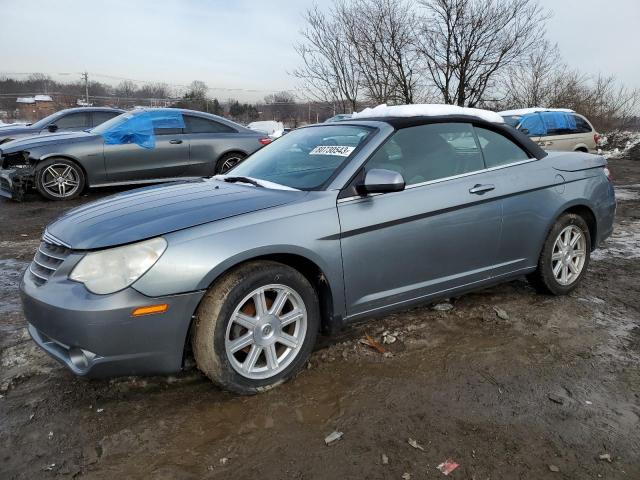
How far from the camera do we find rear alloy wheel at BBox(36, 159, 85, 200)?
27.0 ft

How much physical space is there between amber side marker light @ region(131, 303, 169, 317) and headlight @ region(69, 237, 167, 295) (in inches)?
5.1

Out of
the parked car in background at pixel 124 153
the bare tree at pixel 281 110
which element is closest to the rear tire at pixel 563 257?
the parked car in background at pixel 124 153

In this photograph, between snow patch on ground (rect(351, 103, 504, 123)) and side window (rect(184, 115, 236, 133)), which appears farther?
side window (rect(184, 115, 236, 133))

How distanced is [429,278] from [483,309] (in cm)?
87

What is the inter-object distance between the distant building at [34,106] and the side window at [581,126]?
2843cm

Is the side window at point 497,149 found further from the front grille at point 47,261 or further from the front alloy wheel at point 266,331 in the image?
the front grille at point 47,261

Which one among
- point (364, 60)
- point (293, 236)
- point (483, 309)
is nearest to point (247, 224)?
point (293, 236)

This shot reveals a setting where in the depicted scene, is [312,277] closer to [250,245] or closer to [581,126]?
[250,245]

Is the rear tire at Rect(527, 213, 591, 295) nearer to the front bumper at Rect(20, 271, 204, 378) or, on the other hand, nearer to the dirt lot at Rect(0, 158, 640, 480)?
the dirt lot at Rect(0, 158, 640, 480)

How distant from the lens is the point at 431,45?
18625 millimetres

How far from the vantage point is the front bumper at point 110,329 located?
7.63ft

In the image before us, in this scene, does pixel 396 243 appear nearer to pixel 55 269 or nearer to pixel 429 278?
pixel 429 278

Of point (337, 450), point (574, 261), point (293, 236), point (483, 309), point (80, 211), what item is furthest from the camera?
point (574, 261)

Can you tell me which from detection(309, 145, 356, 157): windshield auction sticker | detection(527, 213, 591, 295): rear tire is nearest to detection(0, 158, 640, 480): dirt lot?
detection(527, 213, 591, 295): rear tire
